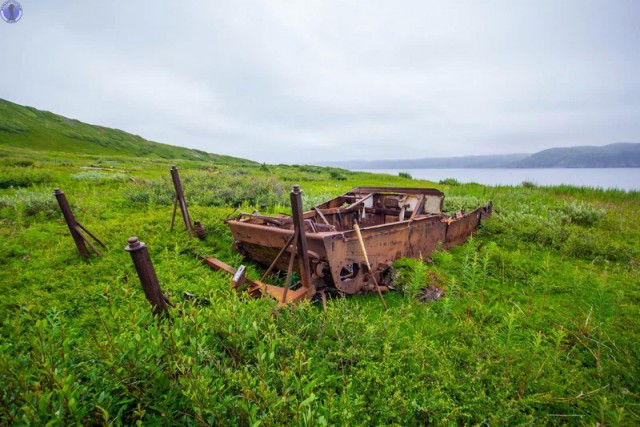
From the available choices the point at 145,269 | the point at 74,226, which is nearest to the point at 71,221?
the point at 74,226

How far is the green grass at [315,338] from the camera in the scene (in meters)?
1.87

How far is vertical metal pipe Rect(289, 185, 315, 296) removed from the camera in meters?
3.52

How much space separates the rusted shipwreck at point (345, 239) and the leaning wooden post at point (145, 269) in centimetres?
143

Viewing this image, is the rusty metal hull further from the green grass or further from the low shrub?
the low shrub

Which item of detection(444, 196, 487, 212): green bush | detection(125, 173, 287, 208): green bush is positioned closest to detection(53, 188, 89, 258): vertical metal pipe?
detection(125, 173, 287, 208): green bush

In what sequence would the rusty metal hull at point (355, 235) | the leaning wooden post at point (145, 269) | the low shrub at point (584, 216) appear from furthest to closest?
the low shrub at point (584, 216), the rusty metal hull at point (355, 235), the leaning wooden post at point (145, 269)

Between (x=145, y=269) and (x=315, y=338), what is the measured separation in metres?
2.06

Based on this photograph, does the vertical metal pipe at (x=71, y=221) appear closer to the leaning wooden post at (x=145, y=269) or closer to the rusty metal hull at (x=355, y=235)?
the rusty metal hull at (x=355, y=235)

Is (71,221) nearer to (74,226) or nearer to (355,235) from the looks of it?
(74,226)

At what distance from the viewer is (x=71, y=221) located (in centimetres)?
536

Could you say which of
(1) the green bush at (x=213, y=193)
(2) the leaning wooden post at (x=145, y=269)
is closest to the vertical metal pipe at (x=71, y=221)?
(2) the leaning wooden post at (x=145, y=269)

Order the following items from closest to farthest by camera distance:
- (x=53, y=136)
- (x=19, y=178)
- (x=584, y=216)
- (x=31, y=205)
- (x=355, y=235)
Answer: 1. (x=355, y=235)
2. (x=31, y=205)
3. (x=584, y=216)
4. (x=19, y=178)
5. (x=53, y=136)

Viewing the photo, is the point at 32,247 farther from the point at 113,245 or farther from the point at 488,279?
the point at 488,279

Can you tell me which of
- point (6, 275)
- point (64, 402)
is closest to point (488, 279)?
point (64, 402)
